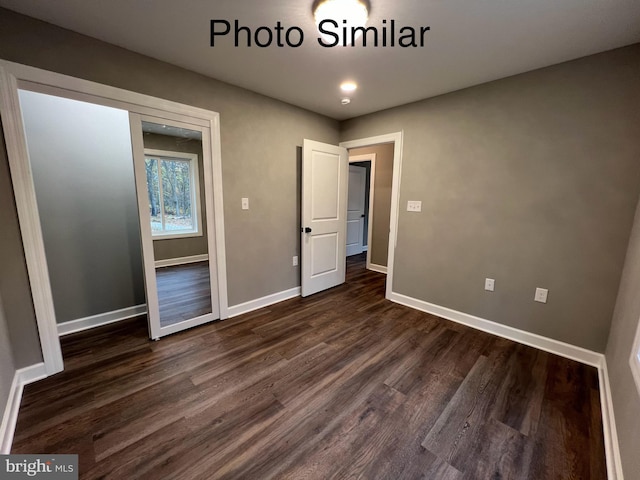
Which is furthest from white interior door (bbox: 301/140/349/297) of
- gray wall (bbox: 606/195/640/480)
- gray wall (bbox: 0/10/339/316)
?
gray wall (bbox: 606/195/640/480)

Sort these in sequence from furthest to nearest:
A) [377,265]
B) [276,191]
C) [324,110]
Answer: [377,265]
[324,110]
[276,191]

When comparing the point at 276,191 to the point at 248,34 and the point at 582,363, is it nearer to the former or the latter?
the point at 248,34

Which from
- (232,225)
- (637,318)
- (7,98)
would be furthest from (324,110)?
(637,318)

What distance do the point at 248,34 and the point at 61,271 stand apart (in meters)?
2.63

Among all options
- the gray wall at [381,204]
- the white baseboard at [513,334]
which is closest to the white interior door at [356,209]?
the gray wall at [381,204]

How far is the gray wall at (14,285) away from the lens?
1.62 meters

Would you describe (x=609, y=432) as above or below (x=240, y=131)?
below

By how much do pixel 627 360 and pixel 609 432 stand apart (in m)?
0.40

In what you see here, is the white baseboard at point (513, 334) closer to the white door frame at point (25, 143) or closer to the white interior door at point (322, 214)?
the white interior door at point (322, 214)

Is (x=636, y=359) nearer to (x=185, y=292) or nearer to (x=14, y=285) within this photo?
(x=185, y=292)

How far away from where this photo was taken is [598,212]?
1.95 metres

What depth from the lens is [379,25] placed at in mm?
1646

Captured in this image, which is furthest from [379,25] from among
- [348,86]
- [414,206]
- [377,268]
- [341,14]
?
[377,268]

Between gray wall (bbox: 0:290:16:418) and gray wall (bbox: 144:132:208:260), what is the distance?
957 mm
